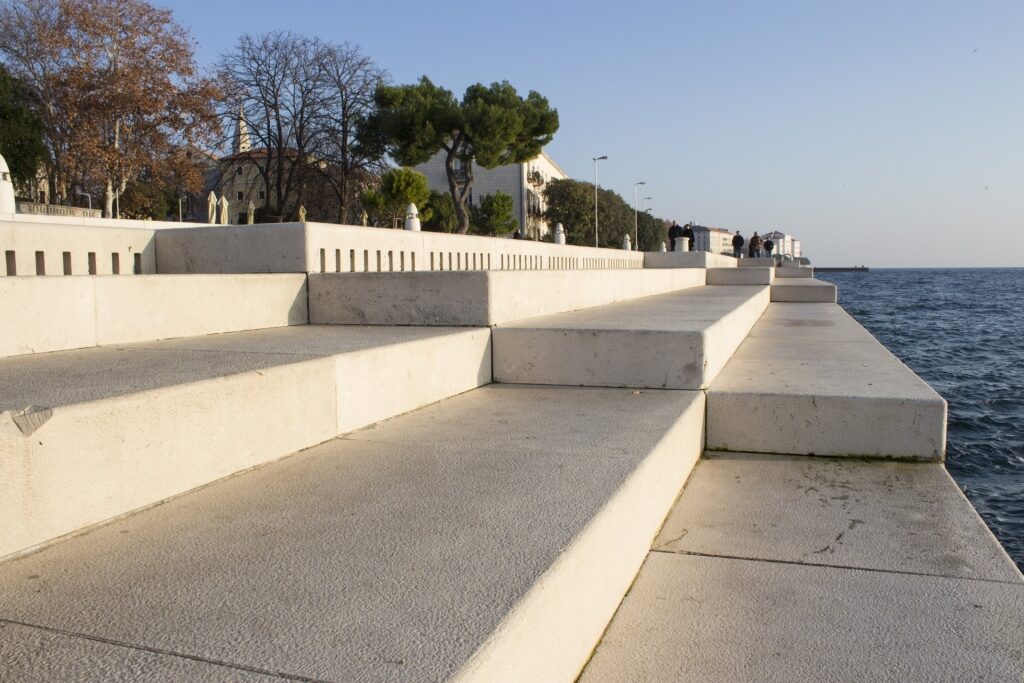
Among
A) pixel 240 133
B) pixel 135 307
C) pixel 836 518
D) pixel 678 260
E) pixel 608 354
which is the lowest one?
pixel 836 518

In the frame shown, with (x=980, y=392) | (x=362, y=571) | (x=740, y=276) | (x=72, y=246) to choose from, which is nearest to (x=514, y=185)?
(x=740, y=276)

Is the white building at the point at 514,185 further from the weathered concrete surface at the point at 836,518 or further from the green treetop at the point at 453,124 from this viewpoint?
the weathered concrete surface at the point at 836,518

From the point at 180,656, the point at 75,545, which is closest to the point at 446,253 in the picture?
the point at 75,545

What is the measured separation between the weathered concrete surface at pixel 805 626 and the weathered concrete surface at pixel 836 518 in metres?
0.14

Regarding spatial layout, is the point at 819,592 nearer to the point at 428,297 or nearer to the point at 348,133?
the point at 428,297

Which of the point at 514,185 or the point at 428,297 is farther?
the point at 514,185

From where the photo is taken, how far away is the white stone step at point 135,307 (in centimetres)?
326

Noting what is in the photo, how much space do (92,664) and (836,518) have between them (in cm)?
275

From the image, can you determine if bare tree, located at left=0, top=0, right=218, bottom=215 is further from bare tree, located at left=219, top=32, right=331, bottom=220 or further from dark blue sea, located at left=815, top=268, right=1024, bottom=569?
dark blue sea, located at left=815, top=268, right=1024, bottom=569

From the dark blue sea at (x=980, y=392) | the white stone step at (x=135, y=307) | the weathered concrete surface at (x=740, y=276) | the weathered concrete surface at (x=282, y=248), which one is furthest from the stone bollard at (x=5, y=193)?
the weathered concrete surface at (x=740, y=276)

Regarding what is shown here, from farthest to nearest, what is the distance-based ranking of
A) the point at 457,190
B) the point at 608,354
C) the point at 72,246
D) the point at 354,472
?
the point at 457,190 → the point at 72,246 → the point at 608,354 → the point at 354,472

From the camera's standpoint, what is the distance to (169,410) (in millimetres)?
2203

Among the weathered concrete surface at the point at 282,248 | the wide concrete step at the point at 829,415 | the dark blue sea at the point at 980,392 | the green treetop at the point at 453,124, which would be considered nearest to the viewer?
the wide concrete step at the point at 829,415

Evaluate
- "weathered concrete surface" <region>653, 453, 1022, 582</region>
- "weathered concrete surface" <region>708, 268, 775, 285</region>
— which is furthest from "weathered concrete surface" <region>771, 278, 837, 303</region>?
"weathered concrete surface" <region>653, 453, 1022, 582</region>
